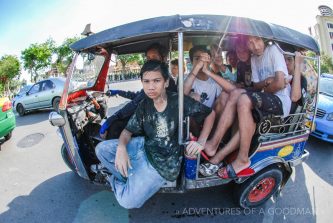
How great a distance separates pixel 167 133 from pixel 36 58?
1676 inches

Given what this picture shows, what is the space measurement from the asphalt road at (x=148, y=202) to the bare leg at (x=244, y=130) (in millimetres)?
734

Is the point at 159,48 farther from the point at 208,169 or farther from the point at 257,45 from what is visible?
the point at 208,169

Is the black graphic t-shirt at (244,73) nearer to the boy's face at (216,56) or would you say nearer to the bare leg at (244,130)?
the boy's face at (216,56)

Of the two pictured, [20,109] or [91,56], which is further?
[20,109]

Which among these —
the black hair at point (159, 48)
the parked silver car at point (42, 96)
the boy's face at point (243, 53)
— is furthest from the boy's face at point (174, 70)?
the parked silver car at point (42, 96)

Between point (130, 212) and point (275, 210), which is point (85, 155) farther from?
point (275, 210)

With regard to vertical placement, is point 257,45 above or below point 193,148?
above

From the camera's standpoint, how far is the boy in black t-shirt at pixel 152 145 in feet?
7.02

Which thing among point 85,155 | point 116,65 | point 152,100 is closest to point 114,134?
point 85,155

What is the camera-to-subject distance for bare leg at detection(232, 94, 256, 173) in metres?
2.28

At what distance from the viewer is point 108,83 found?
4.00 meters

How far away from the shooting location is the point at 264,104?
237 cm

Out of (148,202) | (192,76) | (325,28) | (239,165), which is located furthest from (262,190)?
(325,28)

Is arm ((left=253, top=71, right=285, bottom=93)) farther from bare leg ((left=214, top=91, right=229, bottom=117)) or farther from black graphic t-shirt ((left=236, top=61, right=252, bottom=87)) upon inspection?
black graphic t-shirt ((left=236, top=61, right=252, bottom=87))
